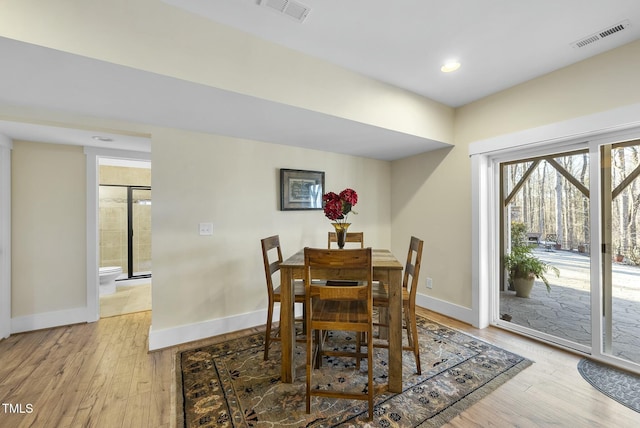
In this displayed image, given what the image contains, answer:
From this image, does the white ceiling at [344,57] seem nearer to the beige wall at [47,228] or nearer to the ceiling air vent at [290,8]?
the ceiling air vent at [290,8]

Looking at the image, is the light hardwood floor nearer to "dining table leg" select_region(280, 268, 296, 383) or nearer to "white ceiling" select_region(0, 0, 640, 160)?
"dining table leg" select_region(280, 268, 296, 383)

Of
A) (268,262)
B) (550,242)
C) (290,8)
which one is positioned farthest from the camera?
(550,242)

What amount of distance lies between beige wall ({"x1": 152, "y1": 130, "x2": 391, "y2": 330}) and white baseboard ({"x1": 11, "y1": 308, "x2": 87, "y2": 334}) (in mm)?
1357

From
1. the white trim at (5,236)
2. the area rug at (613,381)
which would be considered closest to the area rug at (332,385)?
the area rug at (613,381)

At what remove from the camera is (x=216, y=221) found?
9.12 ft

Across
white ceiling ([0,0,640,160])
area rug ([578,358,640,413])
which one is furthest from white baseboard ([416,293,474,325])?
white ceiling ([0,0,640,160])

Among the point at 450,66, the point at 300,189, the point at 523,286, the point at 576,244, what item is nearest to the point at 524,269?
the point at 523,286

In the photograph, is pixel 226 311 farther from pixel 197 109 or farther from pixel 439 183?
pixel 439 183

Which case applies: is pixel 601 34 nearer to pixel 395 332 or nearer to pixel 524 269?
pixel 524 269

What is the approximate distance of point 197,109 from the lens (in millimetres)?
2111

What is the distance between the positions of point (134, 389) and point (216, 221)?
149 cm

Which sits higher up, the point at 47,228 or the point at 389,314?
the point at 47,228

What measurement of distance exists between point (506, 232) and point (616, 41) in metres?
1.77

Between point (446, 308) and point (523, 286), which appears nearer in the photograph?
point (523, 286)
